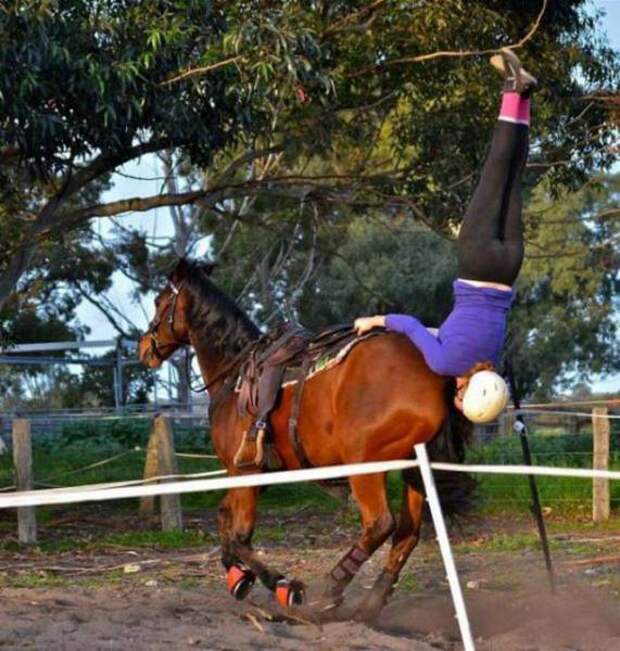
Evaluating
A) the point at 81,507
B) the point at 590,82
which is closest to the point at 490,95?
the point at 590,82

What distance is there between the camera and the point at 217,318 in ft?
24.1

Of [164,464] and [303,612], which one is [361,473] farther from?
[164,464]

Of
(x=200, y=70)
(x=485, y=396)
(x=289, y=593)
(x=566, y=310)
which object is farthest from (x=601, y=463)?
(x=566, y=310)

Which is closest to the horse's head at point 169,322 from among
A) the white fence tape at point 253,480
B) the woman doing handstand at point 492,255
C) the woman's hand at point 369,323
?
the woman's hand at point 369,323

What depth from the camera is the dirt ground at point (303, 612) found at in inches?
231

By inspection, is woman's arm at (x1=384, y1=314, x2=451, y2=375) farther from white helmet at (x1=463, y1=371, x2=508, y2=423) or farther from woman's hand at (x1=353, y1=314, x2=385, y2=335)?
white helmet at (x1=463, y1=371, x2=508, y2=423)

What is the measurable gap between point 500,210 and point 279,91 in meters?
4.90

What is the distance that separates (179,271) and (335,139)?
8.67m

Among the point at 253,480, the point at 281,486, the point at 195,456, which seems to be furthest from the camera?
the point at 281,486

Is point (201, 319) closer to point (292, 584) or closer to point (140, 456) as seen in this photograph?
point (292, 584)

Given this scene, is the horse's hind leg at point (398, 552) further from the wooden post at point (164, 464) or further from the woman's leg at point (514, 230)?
the wooden post at point (164, 464)

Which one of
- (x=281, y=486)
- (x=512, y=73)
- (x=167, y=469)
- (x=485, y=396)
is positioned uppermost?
(x=512, y=73)

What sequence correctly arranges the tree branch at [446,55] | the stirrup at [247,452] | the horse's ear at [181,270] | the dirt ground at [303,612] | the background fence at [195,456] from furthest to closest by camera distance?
the background fence at [195,456] < the tree branch at [446,55] < the horse's ear at [181,270] < the stirrup at [247,452] < the dirt ground at [303,612]

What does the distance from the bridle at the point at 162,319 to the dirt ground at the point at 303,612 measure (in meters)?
1.57
